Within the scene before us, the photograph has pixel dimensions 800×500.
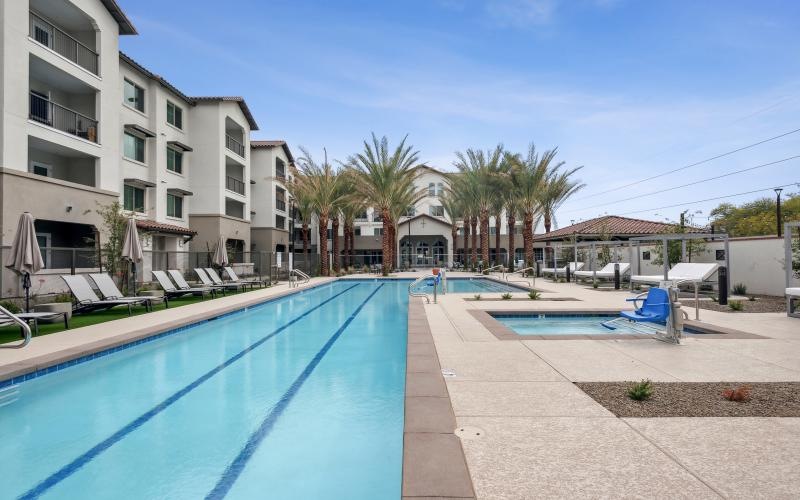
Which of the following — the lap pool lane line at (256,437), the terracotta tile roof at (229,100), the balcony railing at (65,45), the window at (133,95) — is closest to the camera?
the lap pool lane line at (256,437)

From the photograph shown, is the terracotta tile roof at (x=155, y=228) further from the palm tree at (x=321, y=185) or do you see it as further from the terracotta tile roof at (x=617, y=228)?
the terracotta tile roof at (x=617, y=228)

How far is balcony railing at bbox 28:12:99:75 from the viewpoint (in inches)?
734

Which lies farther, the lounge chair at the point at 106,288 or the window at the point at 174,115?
the window at the point at 174,115

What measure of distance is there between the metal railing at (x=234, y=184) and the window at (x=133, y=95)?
8218 mm

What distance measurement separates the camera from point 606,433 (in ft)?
12.3

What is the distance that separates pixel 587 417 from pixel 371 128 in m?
29.4

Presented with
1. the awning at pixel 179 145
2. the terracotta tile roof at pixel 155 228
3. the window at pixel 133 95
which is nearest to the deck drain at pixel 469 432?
the terracotta tile roof at pixel 155 228

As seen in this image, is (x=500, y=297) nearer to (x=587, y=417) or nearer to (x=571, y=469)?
(x=587, y=417)

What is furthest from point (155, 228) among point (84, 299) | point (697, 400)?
point (697, 400)

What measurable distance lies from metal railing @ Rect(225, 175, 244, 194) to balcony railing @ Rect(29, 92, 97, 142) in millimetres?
13022

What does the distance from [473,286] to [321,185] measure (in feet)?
46.3

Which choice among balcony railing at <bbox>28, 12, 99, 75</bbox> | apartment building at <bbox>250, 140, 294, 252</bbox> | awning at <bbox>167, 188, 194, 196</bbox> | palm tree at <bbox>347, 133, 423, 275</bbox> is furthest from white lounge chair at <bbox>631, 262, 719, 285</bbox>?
apartment building at <bbox>250, 140, 294, 252</bbox>

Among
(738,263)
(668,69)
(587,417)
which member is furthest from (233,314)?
(668,69)

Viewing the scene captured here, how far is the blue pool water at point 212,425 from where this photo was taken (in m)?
3.72
